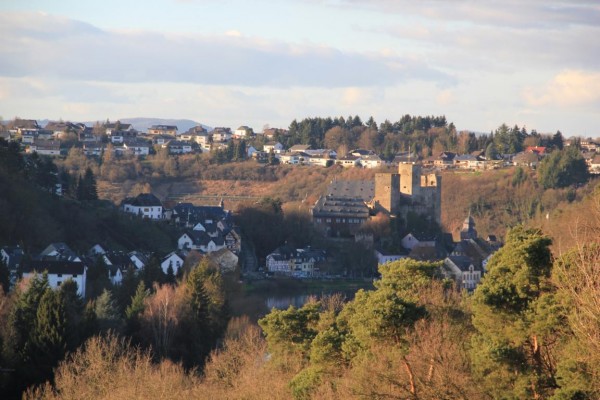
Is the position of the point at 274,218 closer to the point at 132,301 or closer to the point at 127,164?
the point at 127,164

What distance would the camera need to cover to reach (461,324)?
22.6 m

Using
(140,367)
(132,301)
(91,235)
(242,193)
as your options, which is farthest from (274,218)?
(140,367)

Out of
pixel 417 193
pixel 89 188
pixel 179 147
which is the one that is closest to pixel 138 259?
pixel 89 188

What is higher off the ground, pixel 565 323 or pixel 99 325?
pixel 565 323

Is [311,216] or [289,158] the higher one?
[289,158]

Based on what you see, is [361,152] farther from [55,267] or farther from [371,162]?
[55,267]

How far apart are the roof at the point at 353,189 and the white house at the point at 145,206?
16.6 metres

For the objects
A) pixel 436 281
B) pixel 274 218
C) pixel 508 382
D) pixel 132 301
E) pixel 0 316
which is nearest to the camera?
pixel 508 382

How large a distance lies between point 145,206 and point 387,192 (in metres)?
17.6

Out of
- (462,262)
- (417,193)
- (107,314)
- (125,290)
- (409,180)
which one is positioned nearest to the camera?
(107,314)

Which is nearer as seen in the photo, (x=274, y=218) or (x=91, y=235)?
(x=91, y=235)

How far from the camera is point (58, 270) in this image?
39.5 m

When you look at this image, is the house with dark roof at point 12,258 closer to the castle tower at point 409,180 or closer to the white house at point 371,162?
the castle tower at point 409,180

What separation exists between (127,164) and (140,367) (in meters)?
59.8
